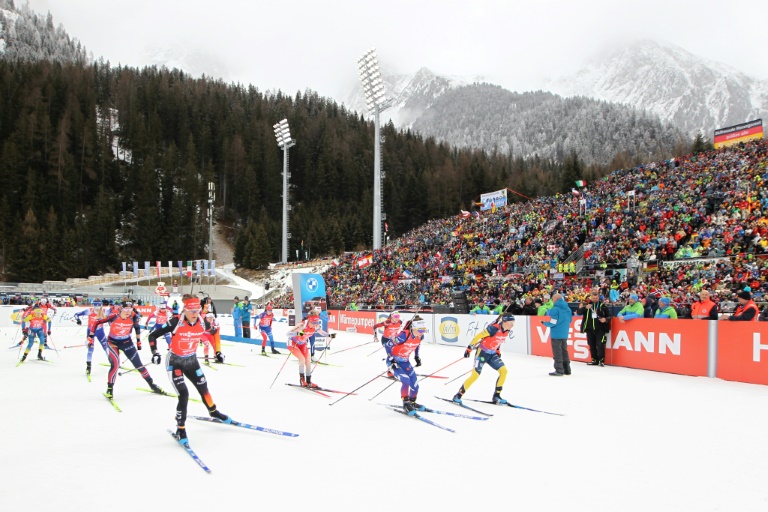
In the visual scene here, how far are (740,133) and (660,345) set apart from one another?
30.2m

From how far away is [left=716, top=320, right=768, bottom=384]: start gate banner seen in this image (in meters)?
10.4

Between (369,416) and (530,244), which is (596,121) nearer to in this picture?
(530,244)

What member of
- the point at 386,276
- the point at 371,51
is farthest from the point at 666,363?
the point at 371,51

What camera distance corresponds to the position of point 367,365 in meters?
15.2

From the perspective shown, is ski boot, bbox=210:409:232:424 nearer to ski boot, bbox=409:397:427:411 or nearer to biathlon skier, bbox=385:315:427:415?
biathlon skier, bbox=385:315:427:415

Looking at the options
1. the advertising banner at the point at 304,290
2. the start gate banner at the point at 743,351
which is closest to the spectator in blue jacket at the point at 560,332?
the start gate banner at the point at 743,351

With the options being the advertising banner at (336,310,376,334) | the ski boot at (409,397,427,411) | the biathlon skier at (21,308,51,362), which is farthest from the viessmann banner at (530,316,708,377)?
the biathlon skier at (21,308,51,362)

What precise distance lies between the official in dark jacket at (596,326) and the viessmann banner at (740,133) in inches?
1051

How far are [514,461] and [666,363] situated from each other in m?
8.17

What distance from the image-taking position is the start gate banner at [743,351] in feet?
34.1

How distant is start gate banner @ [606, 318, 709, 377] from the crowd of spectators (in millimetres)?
2059

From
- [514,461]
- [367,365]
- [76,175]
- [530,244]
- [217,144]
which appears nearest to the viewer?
[514,461]

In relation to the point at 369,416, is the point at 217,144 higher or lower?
higher

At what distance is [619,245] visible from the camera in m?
24.5
